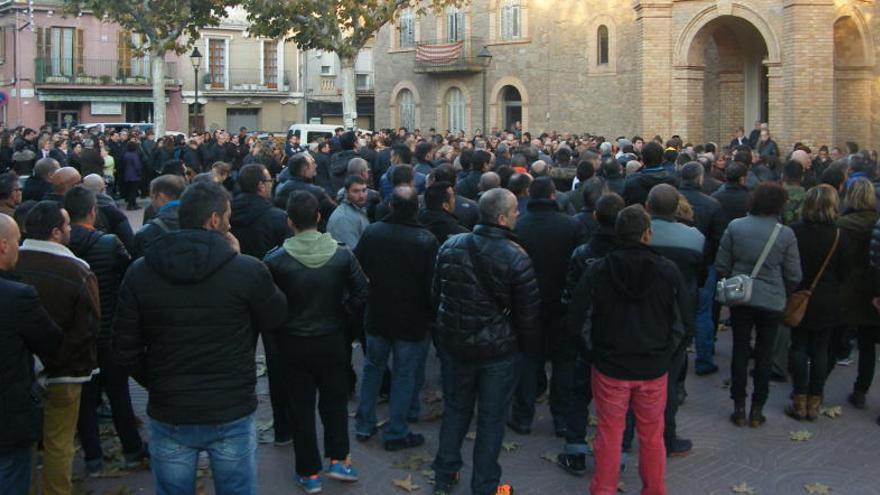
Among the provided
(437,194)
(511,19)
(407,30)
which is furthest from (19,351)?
(407,30)

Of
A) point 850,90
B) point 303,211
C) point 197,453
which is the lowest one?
point 197,453

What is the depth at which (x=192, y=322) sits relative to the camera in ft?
14.1

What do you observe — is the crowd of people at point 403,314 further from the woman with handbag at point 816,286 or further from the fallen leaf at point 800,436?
the fallen leaf at point 800,436

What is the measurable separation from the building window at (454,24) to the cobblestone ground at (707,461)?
101 feet

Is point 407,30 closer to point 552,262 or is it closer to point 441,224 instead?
point 441,224

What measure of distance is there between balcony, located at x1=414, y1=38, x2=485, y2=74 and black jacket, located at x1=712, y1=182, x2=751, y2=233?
27919 millimetres

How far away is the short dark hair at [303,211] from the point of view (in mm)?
5766

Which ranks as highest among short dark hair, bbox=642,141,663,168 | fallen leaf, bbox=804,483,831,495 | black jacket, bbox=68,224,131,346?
short dark hair, bbox=642,141,663,168

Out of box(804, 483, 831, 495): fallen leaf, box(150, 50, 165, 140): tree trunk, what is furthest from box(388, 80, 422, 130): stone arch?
box(804, 483, 831, 495): fallen leaf

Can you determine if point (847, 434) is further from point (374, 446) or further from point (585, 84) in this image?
point (585, 84)

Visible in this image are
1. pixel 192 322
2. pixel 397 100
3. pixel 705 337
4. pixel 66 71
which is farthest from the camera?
pixel 66 71

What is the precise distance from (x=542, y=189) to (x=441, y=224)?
2.70 feet

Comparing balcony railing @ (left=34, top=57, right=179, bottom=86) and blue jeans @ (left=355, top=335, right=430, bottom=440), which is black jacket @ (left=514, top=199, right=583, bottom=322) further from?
balcony railing @ (left=34, top=57, right=179, bottom=86)

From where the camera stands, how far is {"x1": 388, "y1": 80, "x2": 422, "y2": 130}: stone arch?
39.4m
